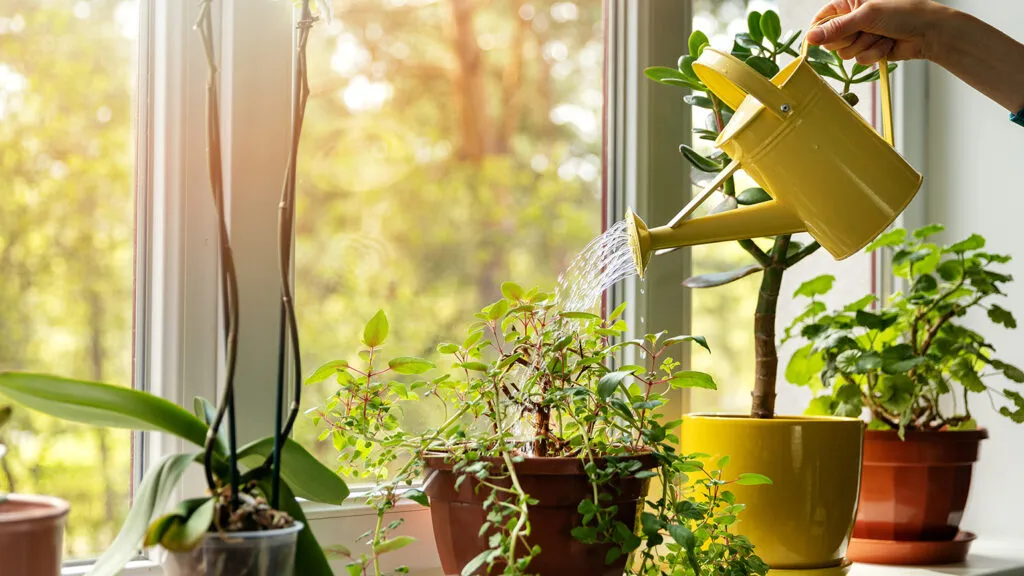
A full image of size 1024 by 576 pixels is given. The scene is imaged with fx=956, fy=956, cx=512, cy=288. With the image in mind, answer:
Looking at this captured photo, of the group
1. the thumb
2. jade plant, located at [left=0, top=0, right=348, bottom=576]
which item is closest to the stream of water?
the thumb

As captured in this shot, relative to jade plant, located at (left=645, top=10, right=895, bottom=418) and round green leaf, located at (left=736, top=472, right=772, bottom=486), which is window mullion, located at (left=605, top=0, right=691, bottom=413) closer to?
jade plant, located at (left=645, top=10, right=895, bottom=418)

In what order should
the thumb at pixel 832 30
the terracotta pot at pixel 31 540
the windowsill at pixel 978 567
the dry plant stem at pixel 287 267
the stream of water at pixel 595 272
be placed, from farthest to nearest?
the windowsill at pixel 978 567, the stream of water at pixel 595 272, the thumb at pixel 832 30, the dry plant stem at pixel 287 267, the terracotta pot at pixel 31 540

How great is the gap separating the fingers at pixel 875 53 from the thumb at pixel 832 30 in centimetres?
6

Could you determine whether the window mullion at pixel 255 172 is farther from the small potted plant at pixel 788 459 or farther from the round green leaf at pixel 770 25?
the round green leaf at pixel 770 25

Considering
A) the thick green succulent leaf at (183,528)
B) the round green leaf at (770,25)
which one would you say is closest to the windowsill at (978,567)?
the round green leaf at (770,25)

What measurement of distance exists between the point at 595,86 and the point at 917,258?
21.5 inches

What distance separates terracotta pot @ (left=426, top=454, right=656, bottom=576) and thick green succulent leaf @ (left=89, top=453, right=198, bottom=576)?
0.26m

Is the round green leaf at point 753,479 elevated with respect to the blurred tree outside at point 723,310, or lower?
lower

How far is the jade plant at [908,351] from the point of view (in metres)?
1.33

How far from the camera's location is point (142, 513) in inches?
27.3

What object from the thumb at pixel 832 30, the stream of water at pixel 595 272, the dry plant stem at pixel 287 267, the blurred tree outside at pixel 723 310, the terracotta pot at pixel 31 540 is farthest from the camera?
the blurred tree outside at pixel 723 310

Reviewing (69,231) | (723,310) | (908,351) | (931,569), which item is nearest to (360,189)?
(69,231)

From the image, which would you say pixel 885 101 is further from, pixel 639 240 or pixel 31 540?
pixel 31 540

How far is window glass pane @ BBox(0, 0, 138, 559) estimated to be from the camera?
0.92 metres
